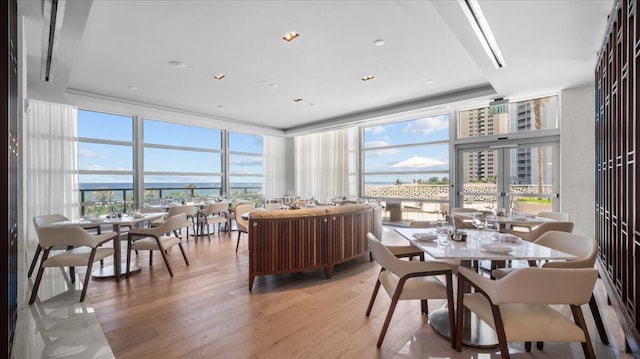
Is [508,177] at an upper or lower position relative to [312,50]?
lower

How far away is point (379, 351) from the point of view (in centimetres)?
222

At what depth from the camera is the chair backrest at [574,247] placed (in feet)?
7.45

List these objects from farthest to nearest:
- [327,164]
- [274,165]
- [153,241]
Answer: [274,165] → [327,164] → [153,241]

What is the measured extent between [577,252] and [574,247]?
0.06 metres

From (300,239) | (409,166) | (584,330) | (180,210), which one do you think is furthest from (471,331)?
(409,166)

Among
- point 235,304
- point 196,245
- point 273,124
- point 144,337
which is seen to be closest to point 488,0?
point 235,304

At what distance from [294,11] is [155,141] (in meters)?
5.94

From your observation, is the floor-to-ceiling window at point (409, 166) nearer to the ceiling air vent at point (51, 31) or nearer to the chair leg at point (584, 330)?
the chair leg at point (584, 330)

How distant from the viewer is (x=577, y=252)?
253 cm

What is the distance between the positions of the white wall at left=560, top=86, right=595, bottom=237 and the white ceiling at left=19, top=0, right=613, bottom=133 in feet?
1.27

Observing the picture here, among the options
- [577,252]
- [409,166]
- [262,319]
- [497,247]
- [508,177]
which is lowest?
[262,319]

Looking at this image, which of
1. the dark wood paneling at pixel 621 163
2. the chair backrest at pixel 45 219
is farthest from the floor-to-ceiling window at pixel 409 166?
the chair backrest at pixel 45 219

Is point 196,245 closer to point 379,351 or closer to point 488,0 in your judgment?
point 379,351

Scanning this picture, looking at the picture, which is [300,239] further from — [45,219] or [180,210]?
[45,219]
